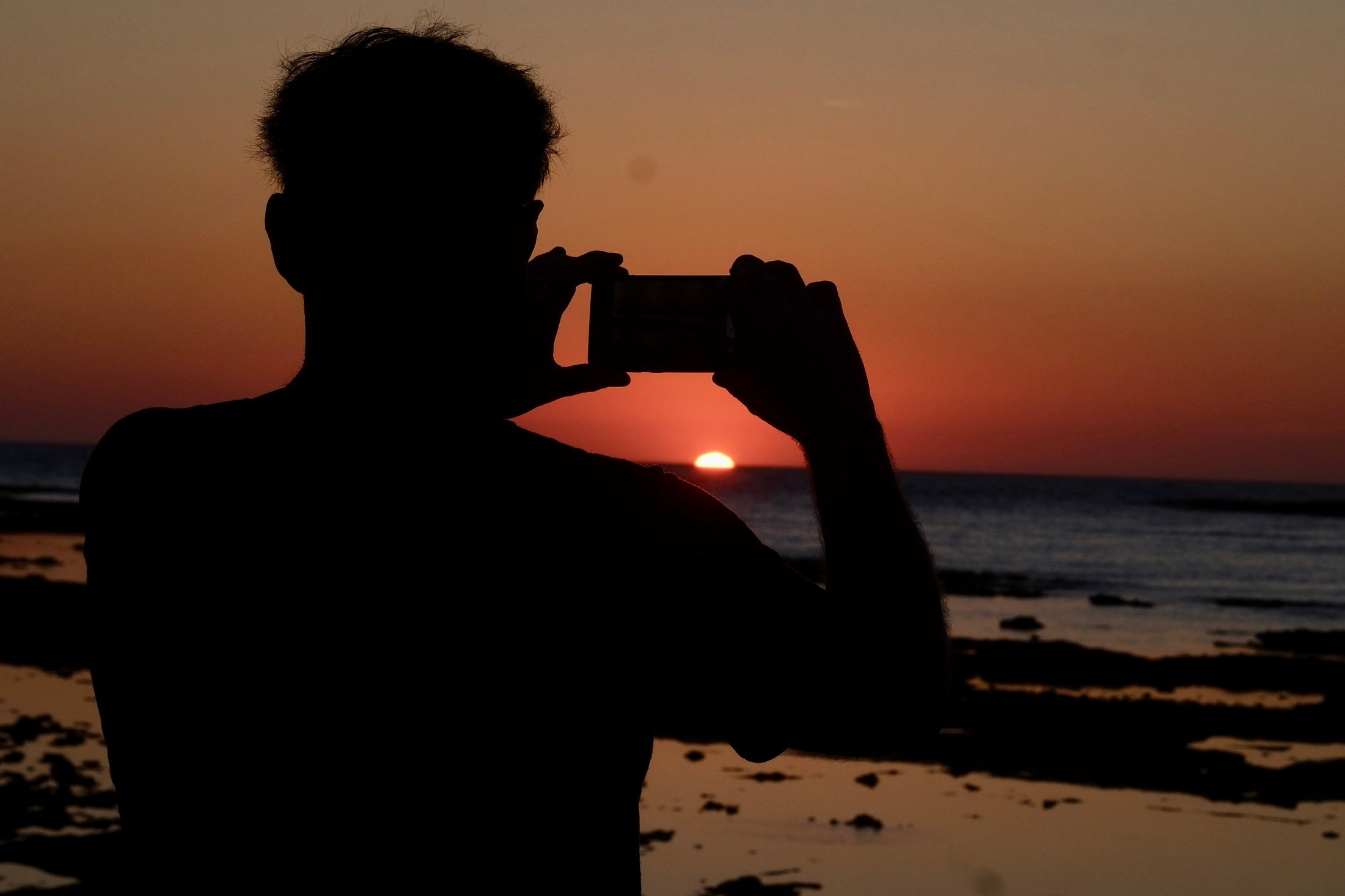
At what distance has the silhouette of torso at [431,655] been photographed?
1231 millimetres

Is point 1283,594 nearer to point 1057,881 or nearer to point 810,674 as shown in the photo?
point 1057,881

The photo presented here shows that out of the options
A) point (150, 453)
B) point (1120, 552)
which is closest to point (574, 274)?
point (150, 453)

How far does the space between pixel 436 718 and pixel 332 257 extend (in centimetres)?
49

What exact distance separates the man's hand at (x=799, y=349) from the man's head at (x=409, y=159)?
0.25m

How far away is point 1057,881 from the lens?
25.7ft

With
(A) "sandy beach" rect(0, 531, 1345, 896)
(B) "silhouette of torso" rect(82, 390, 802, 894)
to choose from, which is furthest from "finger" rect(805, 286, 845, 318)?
(A) "sandy beach" rect(0, 531, 1345, 896)

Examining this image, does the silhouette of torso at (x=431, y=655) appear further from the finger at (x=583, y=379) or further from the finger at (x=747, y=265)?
the finger at (x=583, y=379)

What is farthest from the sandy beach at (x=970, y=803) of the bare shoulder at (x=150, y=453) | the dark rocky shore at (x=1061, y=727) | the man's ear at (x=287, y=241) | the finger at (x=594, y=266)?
the man's ear at (x=287, y=241)

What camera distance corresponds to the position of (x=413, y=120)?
132cm

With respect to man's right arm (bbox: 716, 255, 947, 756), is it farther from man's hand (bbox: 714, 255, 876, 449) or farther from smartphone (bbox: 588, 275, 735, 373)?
smartphone (bbox: 588, 275, 735, 373)

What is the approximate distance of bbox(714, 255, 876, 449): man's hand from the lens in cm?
136

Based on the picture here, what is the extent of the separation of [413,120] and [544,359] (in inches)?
21.6

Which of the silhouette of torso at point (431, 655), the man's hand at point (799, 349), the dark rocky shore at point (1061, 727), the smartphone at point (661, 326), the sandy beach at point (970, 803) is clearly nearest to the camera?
the silhouette of torso at point (431, 655)

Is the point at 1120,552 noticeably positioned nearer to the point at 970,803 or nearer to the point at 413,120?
the point at 970,803
